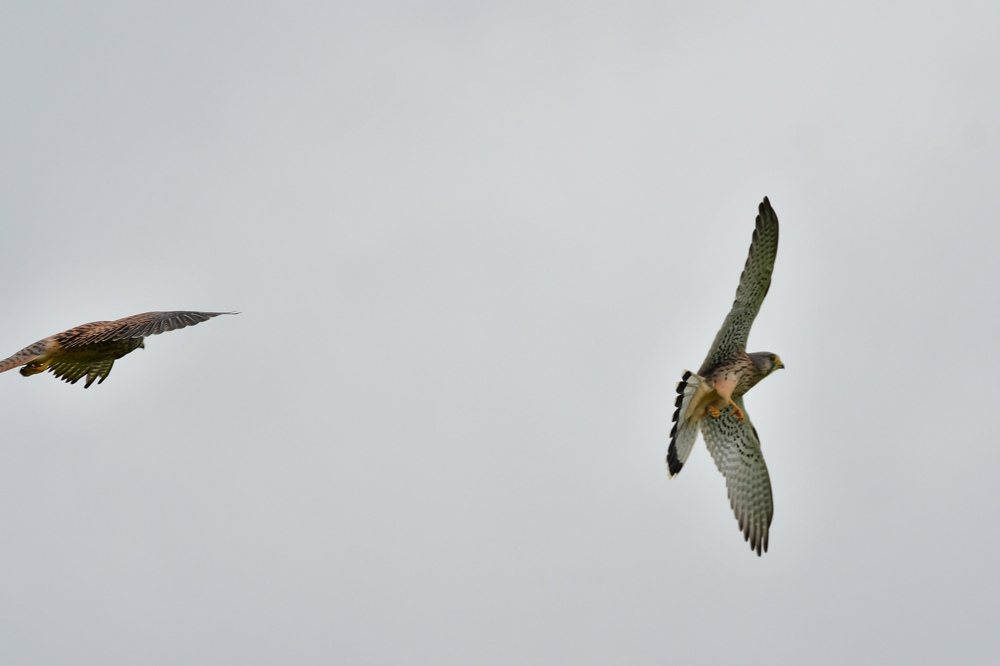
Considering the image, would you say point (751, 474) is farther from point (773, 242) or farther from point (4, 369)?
point (4, 369)

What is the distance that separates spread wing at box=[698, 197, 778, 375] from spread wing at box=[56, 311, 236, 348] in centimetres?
627

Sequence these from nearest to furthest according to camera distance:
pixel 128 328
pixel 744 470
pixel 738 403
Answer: pixel 738 403, pixel 128 328, pixel 744 470

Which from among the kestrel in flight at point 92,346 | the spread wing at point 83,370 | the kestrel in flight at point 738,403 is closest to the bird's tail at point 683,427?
the kestrel in flight at point 738,403

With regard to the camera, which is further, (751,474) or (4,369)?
(751,474)

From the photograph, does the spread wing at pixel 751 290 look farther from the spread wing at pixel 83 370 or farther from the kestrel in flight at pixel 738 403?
the spread wing at pixel 83 370

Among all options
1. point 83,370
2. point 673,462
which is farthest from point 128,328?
point 673,462

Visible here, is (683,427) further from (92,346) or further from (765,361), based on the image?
(92,346)

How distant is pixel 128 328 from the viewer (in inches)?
717

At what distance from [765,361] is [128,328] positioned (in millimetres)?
8114

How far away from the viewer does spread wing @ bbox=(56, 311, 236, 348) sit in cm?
1795

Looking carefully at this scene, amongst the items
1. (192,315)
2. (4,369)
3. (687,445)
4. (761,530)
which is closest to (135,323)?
(192,315)

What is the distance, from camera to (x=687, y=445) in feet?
58.6

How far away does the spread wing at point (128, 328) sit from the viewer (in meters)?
18.0

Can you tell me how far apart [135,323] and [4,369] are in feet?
6.06
